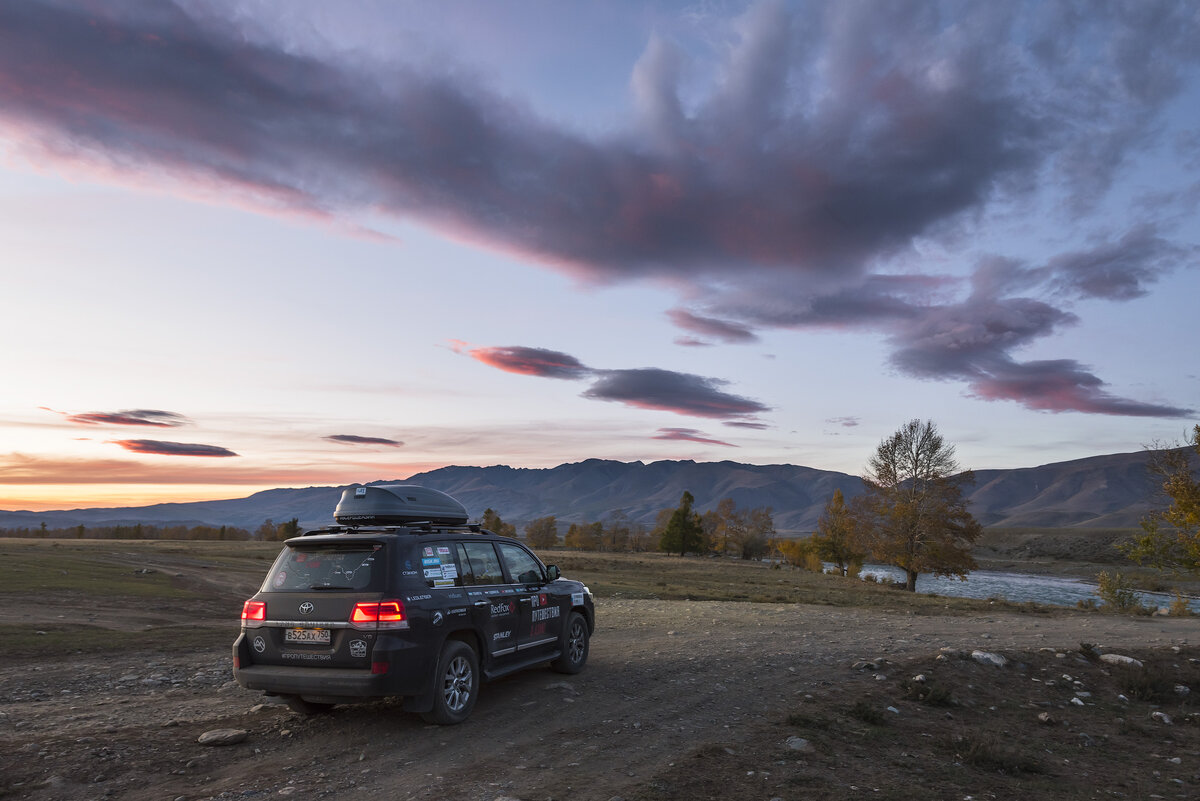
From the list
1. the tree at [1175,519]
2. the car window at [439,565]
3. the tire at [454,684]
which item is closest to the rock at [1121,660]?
the tire at [454,684]

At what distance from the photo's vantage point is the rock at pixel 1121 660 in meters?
12.8

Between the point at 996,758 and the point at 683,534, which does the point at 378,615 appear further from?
the point at 683,534

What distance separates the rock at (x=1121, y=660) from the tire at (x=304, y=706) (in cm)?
1328

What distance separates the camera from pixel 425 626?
26.1 feet

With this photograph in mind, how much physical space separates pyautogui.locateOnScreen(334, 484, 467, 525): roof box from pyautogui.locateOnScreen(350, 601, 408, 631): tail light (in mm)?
1590

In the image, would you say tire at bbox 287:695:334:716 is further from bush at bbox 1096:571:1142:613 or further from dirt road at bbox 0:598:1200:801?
bush at bbox 1096:571:1142:613

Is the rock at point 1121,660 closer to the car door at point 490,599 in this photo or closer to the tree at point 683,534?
the car door at point 490,599

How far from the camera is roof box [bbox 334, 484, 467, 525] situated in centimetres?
916

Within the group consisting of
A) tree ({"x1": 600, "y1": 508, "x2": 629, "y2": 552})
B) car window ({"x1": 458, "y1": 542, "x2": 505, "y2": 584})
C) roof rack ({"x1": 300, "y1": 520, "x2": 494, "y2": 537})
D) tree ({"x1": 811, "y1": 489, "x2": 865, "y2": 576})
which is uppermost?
roof rack ({"x1": 300, "y1": 520, "x2": 494, "y2": 537})

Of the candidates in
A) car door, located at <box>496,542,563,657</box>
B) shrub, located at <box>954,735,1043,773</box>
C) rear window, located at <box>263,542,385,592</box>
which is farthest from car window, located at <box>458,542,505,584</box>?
shrub, located at <box>954,735,1043,773</box>

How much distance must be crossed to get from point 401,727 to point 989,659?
1003cm

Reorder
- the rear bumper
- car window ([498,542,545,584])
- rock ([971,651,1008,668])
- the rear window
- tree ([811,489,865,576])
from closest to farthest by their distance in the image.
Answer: the rear bumper
the rear window
car window ([498,542,545,584])
rock ([971,651,1008,668])
tree ([811,489,865,576])

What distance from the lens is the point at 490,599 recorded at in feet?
30.4

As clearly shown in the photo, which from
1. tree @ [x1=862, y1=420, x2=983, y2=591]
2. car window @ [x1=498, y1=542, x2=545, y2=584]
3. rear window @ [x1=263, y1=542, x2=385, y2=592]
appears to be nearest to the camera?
rear window @ [x1=263, y1=542, x2=385, y2=592]
